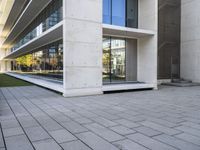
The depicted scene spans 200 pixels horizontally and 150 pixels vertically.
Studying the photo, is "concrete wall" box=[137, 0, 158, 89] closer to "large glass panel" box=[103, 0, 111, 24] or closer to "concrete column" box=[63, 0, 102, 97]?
"large glass panel" box=[103, 0, 111, 24]

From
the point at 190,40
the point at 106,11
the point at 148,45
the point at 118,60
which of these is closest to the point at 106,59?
the point at 118,60

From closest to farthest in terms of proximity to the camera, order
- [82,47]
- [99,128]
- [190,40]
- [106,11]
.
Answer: [99,128], [82,47], [106,11], [190,40]

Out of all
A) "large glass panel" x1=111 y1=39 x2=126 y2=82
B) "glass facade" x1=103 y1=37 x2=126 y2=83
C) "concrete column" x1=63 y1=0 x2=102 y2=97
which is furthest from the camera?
"large glass panel" x1=111 y1=39 x2=126 y2=82

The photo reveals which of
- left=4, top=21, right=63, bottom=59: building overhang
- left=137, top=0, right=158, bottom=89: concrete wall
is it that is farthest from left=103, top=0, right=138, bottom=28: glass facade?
left=4, top=21, right=63, bottom=59: building overhang

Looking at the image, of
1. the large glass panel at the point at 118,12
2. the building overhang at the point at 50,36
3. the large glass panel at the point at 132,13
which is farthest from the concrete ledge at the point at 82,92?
the large glass panel at the point at 132,13

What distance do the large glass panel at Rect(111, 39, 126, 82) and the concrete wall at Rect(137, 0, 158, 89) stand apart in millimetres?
1469

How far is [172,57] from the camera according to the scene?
19.1 metres

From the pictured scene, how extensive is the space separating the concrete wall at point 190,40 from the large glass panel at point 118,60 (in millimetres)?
8237

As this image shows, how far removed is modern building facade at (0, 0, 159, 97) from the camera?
10.5 m

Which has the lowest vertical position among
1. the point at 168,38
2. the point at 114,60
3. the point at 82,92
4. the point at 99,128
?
the point at 99,128

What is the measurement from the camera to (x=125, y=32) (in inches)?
521

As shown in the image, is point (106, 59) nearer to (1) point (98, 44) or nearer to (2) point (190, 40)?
(1) point (98, 44)

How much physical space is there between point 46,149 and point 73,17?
800 cm

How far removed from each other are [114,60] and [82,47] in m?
3.85
